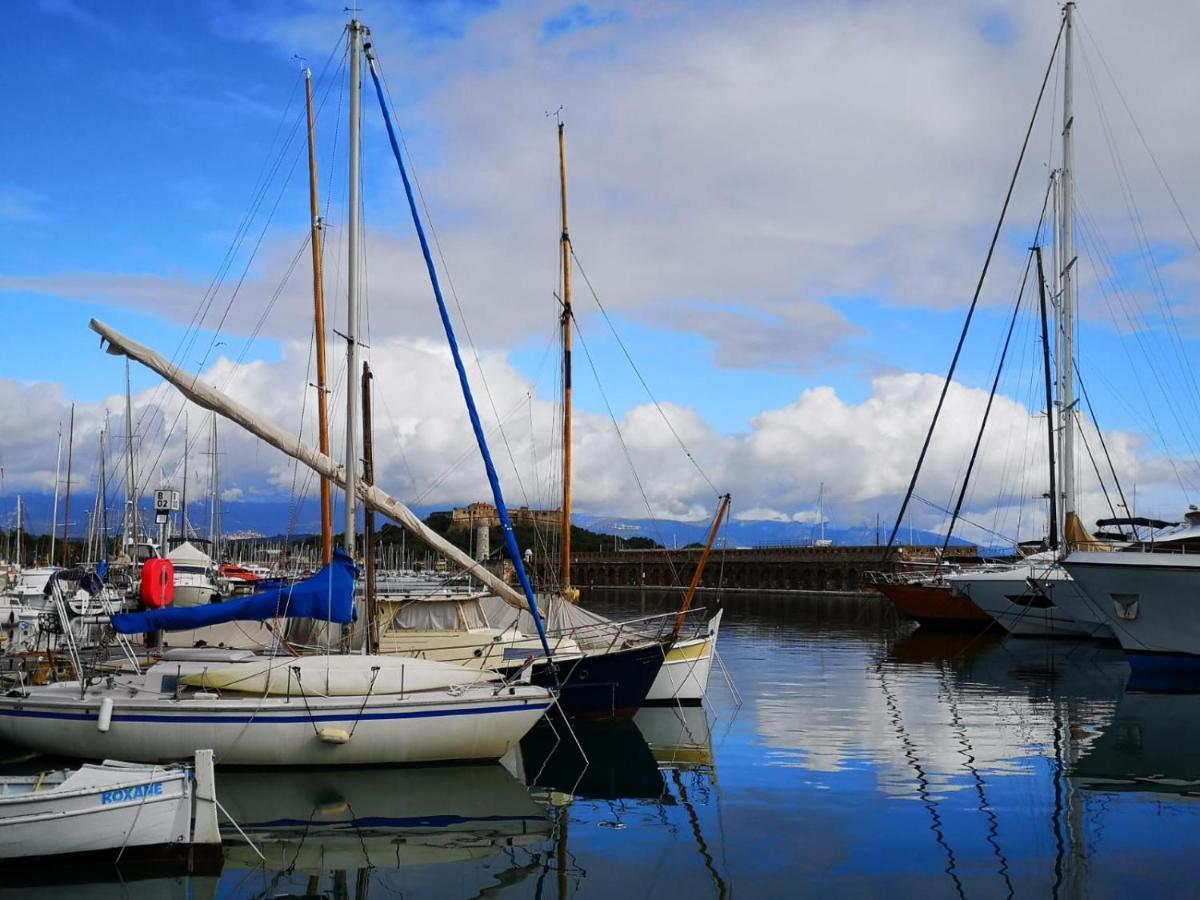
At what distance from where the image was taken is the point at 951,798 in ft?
56.5

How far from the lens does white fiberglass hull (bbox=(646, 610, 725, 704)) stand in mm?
26156

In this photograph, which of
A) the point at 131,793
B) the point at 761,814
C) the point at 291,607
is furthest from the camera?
the point at 291,607

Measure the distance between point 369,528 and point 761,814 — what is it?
32.8ft

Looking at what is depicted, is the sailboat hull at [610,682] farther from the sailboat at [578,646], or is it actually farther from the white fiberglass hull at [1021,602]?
the white fiberglass hull at [1021,602]

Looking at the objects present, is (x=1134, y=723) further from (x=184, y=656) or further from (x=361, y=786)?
(x=184, y=656)

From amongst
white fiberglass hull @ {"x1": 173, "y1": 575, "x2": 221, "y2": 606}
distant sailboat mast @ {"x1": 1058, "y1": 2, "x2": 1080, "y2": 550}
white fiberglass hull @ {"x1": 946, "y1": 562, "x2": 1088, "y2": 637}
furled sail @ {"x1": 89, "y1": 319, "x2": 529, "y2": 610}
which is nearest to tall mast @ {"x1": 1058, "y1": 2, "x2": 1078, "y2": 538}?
distant sailboat mast @ {"x1": 1058, "y1": 2, "x2": 1080, "y2": 550}

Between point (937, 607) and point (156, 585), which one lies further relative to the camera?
point (937, 607)

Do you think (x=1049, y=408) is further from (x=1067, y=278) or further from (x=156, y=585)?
(x=156, y=585)

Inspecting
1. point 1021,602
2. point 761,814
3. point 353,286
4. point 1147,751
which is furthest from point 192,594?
point 1147,751

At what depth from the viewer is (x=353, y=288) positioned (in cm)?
2066

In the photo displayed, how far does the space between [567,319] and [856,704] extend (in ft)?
42.4

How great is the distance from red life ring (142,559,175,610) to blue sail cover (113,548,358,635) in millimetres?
874

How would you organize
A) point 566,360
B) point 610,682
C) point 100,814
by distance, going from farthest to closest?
point 566,360 < point 610,682 < point 100,814

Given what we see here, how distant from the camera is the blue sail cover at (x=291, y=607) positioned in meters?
19.5
